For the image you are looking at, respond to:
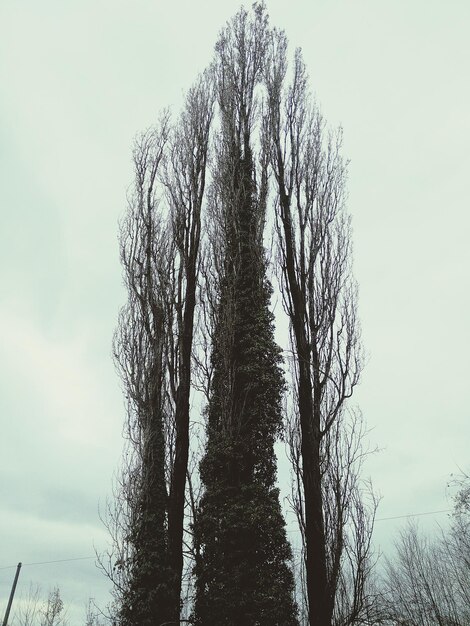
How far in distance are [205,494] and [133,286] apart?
468cm

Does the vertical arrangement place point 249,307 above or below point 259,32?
below

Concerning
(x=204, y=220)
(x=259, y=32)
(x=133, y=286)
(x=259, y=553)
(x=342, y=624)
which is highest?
(x=259, y=32)

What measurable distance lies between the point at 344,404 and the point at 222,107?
837cm

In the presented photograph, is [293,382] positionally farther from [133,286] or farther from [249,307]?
[133,286]

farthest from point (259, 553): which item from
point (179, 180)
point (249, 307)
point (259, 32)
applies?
point (259, 32)

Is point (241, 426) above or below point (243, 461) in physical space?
above

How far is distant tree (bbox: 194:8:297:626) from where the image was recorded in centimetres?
779

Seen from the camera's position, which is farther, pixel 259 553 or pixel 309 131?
pixel 309 131

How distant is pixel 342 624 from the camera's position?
746 centimetres

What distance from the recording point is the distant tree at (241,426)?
7793 mm

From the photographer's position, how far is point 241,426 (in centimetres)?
912

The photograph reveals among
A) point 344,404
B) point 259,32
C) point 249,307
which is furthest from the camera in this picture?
point 259,32

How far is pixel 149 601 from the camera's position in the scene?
7.75 m

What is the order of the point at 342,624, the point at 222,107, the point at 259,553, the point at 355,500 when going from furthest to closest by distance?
1. the point at 222,107
2. the point at 355,500
3. the point at 259,553
4. the point at 342,624
